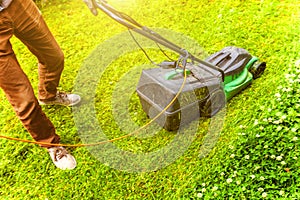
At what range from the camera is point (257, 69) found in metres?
3.22

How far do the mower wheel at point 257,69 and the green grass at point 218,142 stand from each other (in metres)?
0.05

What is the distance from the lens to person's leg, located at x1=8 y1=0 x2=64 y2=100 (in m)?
2.41

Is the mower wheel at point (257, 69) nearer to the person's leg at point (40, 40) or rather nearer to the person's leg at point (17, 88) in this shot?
the person's leg at point (40, 40)

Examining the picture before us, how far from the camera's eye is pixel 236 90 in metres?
3.09

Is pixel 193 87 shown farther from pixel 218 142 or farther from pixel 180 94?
pixel 218 142

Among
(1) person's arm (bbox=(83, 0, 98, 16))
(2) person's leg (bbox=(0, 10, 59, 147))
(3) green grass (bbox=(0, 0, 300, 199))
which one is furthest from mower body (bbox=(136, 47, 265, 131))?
(2) person's leg (bbox=(0, 10, 59, 147))

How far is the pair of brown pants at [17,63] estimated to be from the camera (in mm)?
2310

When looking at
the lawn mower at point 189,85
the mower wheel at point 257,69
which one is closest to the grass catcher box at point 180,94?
the lawn mower at point 189,85

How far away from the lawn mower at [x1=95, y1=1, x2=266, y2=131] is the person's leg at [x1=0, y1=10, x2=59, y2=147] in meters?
0.76

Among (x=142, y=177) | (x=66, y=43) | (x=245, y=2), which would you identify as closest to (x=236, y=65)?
(x=142, y=177)

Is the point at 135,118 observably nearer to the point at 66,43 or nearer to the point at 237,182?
the point at 237,182

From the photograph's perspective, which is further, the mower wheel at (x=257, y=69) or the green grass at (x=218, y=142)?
the mower wheel at (x=257, y=69)

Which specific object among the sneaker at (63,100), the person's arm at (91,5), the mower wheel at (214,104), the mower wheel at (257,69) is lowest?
the sneaker at (63,100)

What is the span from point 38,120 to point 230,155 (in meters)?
1.47
